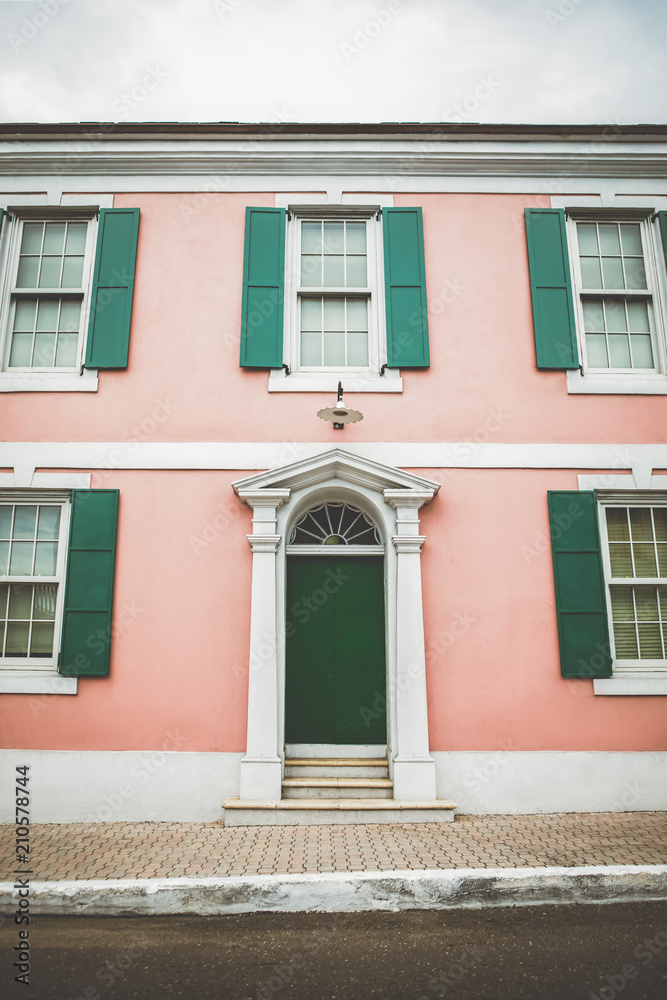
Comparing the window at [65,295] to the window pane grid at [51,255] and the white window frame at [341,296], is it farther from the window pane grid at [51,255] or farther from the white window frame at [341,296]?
the white window frame at [341,296]

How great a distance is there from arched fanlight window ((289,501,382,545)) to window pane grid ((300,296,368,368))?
5.24 feet

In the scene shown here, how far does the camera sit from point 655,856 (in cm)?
486

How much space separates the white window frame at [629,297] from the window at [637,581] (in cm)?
130

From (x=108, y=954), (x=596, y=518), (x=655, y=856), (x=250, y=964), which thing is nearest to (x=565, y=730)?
(x=655, y=856)

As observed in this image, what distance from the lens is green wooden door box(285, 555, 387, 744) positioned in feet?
21.5

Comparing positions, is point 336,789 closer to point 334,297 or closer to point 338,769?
point 338,769

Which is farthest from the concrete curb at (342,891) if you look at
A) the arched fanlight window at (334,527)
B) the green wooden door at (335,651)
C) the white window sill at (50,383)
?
the white window sill at (50,383)

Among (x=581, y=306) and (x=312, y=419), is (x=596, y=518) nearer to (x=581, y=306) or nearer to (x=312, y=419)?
(x=581, y=306)

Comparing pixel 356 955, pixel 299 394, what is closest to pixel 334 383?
pixel 299 394

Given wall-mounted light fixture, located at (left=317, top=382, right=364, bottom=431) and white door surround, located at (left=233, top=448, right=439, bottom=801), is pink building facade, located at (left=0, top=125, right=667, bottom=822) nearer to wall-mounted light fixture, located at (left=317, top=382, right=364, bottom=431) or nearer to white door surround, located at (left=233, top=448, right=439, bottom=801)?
white door surround, located at (left=233, top=448, right=439, bottom=801)

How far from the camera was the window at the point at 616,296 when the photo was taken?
A: 7188mm

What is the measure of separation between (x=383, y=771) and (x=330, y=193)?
6281 mm

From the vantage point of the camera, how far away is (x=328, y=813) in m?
5.86

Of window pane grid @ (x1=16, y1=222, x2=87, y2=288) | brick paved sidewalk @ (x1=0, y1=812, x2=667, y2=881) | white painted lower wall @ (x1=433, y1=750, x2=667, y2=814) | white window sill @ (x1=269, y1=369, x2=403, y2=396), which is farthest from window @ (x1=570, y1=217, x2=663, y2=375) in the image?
window pane grid @ (x1=16, y1=222, x2=87, y2=288)
